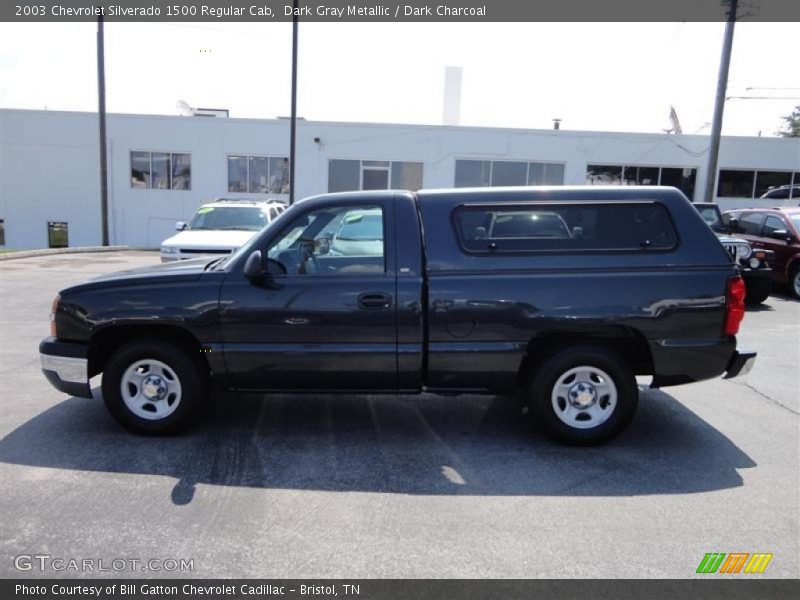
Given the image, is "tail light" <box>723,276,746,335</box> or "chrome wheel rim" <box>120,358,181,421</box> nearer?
"tail light" <box>723,276,746,335</box>

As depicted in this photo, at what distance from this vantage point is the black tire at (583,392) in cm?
443

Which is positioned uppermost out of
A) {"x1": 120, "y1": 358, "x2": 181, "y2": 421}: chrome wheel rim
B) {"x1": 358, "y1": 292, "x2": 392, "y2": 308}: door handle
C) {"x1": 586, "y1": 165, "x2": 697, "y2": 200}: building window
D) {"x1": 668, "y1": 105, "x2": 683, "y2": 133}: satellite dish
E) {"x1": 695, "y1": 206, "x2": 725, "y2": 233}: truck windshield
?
{"x1": 668, "y1": 105, "x2": 683, "y2": 133}: satellite dish

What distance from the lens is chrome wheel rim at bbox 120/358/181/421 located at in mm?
4621

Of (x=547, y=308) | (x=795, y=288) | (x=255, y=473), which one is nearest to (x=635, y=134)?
(x=795, y=288)

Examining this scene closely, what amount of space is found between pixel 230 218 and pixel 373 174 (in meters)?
11.8

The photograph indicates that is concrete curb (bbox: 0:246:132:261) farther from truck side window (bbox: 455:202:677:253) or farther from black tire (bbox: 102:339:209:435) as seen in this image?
truck side window (bbox: 455:202:677:253)

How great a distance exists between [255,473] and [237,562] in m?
1.03

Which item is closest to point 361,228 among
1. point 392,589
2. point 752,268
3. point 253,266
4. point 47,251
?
point 253,266

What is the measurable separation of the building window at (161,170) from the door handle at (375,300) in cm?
2161

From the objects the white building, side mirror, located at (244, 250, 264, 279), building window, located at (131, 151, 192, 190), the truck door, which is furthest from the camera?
building window, located at (131, 151, 192, 190)

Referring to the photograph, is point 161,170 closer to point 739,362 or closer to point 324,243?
point 324,243

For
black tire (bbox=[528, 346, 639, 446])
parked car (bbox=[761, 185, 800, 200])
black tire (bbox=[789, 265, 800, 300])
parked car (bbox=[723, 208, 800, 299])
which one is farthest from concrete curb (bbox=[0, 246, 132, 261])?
parked car (bbox=[761, 185, 800, 200])

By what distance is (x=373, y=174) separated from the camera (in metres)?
23.5

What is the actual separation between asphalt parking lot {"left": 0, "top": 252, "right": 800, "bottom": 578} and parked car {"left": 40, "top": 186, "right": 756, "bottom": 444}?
402 millimetres
